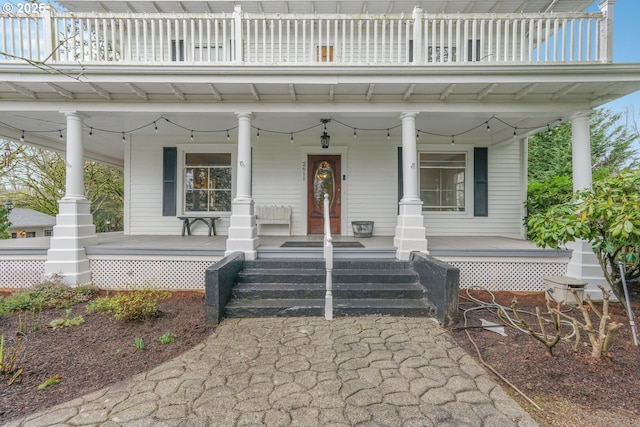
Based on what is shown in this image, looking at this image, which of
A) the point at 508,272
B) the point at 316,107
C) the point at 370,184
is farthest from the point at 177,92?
the point at 508,272

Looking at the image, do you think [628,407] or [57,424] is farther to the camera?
[628,407]

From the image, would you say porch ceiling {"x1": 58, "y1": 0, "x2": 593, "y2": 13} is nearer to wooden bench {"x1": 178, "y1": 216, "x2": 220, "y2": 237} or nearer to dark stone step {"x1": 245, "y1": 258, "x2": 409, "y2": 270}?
wooden bench {"x1": 178, "y1": 216, "x2": 220, "y2": 237}

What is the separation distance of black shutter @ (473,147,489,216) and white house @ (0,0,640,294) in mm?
30

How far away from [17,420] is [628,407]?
3.92m

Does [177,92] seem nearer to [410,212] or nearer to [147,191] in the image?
[147,191]

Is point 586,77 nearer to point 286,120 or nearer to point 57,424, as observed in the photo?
point 286,120

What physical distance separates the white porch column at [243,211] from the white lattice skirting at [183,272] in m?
0.65

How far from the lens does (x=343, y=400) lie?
200cm

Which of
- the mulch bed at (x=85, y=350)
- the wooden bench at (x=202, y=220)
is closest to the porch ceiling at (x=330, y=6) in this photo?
the wooden bench at (x=202, y=220)

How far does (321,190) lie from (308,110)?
7.56 feet

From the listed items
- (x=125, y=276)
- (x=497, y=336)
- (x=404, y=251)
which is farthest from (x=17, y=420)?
(x=404, y=251)

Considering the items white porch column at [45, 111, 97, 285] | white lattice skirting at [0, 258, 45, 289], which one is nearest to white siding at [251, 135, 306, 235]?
white porch column at [45, 111, 97, 285]

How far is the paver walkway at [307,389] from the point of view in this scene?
1.82 metres

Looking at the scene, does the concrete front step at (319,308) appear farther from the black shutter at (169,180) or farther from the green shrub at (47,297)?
the black shutter at (169,180)
